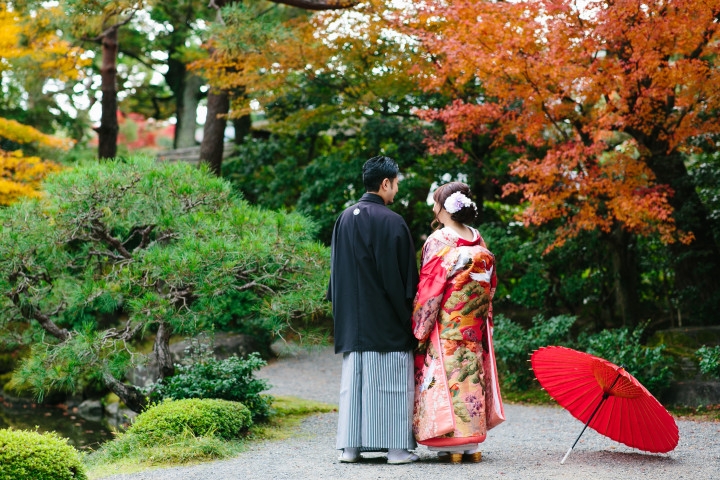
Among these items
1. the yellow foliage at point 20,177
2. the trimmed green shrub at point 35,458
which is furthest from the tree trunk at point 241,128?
the trimmed green shrub at point 35,458

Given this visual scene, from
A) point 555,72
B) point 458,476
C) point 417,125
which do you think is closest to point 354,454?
point 458,476

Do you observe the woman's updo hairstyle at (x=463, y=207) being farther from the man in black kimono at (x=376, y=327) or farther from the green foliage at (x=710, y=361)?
the green foliage at (x=710, y=361)

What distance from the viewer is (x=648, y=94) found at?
5.68 metres

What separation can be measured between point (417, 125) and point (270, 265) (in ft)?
18.3

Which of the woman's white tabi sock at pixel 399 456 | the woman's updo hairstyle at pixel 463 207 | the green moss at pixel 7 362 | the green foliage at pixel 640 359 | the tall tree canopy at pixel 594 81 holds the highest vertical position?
the tall tree canopy at pixel 594 81

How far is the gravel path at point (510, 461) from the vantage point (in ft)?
11.1

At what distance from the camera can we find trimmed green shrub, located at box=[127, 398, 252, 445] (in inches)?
170

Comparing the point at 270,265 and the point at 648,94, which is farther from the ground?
the point at 648,94

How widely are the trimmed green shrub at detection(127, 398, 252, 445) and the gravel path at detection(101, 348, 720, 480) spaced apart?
27cm

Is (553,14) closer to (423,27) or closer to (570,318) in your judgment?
(423,27)

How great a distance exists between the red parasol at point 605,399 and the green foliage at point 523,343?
367 cm

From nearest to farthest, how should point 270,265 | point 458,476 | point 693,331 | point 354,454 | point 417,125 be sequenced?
point 458,476, point 354,454, point 270,265, point 693,331, point 417,125

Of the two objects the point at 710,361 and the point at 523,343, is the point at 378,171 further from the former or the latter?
the point at 523,343

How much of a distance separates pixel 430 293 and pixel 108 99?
27.8ft
